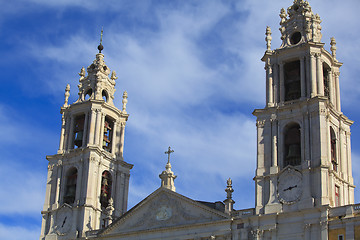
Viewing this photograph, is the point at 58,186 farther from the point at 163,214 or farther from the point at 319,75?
the point at 319,75

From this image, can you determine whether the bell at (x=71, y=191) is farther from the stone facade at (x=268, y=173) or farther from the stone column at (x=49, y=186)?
the stone column at (x=49, y=186)

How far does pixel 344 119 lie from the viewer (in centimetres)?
4503

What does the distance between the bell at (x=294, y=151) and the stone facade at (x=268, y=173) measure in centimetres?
6

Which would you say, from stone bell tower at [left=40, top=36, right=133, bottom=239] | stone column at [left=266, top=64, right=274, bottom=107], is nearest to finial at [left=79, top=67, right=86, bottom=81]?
stone bell tower at [left=40, top=36, right=133, bottom=239]

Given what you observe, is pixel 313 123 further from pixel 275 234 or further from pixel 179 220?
pixel 179 220

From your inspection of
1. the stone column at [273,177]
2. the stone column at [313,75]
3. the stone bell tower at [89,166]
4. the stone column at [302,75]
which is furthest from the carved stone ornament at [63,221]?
the stone column at [313,75]

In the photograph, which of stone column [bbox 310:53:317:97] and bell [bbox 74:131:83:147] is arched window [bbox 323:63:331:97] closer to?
stone column [bbox 310:53:317:97]

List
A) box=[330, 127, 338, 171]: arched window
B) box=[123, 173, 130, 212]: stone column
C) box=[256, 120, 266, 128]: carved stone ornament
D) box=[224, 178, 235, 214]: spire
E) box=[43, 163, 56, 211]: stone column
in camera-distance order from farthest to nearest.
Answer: box=[123, 173, 130, 212]: stone column < box=[43, 163, 56, 211]: stone column < box=[256, 120, 266, 128]: carved stone ornament < box=[330, 127, 338, 171]: arched window < box=[224, 178, 235, 214]: spire

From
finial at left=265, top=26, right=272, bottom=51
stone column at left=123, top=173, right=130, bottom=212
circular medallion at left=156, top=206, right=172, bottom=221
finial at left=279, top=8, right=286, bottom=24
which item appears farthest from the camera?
stone column at left=123, top=173, right=130, bottom=212

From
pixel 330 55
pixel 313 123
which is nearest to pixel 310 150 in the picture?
pixel 313 123

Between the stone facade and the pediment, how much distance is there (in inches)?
2.6

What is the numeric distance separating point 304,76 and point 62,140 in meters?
18.7

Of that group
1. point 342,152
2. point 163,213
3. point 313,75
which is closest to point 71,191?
point 163,213

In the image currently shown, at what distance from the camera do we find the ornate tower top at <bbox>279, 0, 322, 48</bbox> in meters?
46.4
